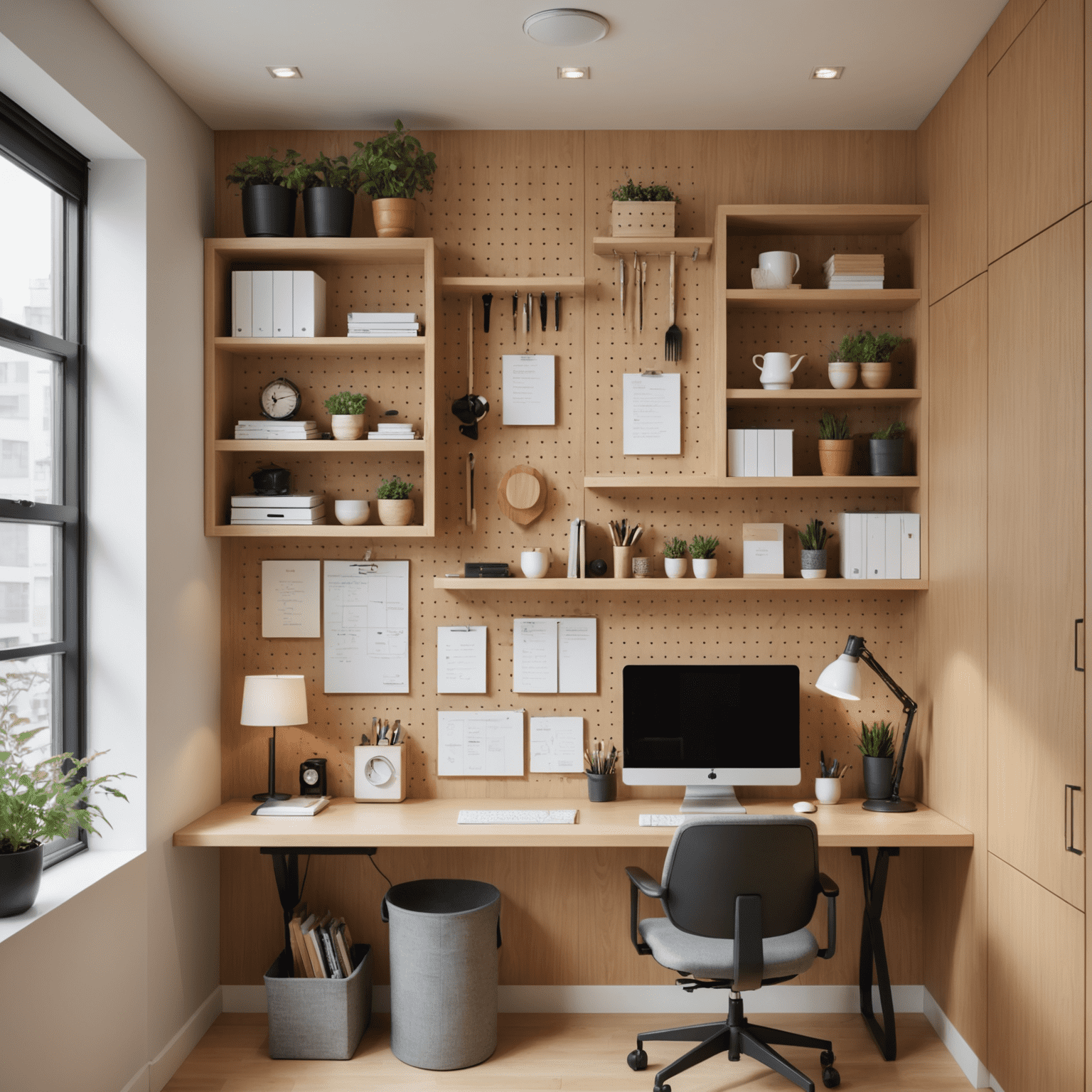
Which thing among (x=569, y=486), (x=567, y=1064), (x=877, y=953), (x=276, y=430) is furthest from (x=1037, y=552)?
(x=276, y=430)

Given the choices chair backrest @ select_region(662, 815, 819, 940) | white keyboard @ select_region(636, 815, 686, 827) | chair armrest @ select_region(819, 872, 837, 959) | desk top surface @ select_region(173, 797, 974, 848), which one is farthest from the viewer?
white keyboard @ select_region(636, 815, 686, 827)

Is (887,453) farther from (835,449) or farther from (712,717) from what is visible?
(712,717)

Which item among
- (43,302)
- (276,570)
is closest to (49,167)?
(43,302)

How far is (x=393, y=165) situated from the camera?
9.95ft

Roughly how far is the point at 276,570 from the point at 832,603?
1.94 m

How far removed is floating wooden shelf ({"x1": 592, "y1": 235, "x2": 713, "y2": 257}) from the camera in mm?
3127

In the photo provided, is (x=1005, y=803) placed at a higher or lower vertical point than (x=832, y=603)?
lower

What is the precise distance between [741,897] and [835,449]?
4.80 feet

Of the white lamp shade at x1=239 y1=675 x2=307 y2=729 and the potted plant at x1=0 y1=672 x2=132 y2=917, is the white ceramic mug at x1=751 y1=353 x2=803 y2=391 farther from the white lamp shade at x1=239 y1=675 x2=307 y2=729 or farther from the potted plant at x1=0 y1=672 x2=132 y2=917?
the potted plant at x1=0 y1=672 x2=132 y2=917

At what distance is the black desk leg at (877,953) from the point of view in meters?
2.90

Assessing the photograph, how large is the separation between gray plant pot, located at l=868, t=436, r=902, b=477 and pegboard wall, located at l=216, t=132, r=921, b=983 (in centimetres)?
17

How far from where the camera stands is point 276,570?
10.9 feet

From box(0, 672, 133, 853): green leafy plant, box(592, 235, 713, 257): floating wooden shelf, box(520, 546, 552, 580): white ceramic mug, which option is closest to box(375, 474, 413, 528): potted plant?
box(520, 546, 552, 580): white ceramic mug

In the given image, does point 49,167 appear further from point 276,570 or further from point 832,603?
point 832,603
